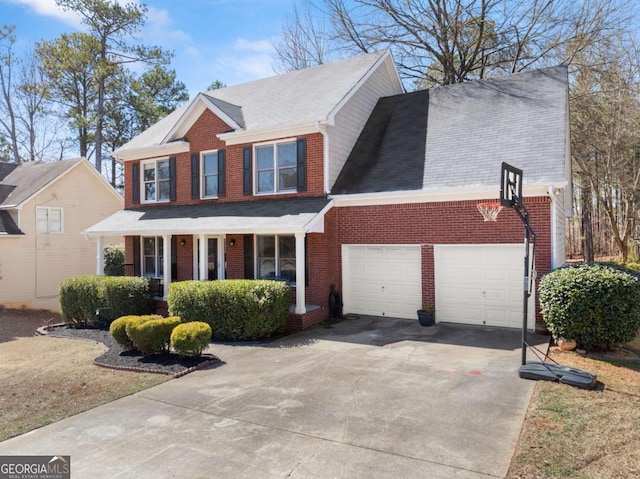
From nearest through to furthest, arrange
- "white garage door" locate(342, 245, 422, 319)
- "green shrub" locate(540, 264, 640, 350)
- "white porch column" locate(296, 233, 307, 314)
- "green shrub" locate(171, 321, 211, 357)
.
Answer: "green shrub" locate(540, 264, 640, 350) < "green shrub" locate(171, 321, 211, 357) < "white porch column" locate(296, 233, 307, 314) < "white garage door" locate(342, 245, 422, 319)

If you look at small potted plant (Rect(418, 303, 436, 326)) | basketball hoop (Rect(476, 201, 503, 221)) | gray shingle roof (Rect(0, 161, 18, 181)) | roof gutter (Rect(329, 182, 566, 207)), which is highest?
gray shingle roof (Rect(0, 161, 18, 181))

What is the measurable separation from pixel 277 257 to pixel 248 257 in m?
1.04

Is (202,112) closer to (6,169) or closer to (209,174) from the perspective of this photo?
(209,174)

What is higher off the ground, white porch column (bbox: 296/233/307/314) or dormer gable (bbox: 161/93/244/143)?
dormer gable (bbox: 161/93/244/143)

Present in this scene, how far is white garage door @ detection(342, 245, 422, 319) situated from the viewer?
40.4 feet

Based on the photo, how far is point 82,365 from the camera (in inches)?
361

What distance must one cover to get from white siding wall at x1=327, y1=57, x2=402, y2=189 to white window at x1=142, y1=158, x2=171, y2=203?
6801mm

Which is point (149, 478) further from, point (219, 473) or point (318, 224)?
point (318, 224)

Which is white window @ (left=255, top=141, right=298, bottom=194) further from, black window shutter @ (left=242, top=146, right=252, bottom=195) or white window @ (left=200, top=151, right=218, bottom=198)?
white window @ (left=200, top=151, right=218, bottom=198)

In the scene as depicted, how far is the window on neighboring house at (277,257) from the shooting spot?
1339 cm

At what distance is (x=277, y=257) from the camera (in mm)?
13648

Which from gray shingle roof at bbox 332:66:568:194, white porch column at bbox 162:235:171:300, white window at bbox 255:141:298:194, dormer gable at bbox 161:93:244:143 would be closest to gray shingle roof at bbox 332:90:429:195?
gray shingle roof at bbox 332:66:568:194

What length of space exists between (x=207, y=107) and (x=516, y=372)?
1268cm

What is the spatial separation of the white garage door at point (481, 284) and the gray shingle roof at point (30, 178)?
1910 cm
